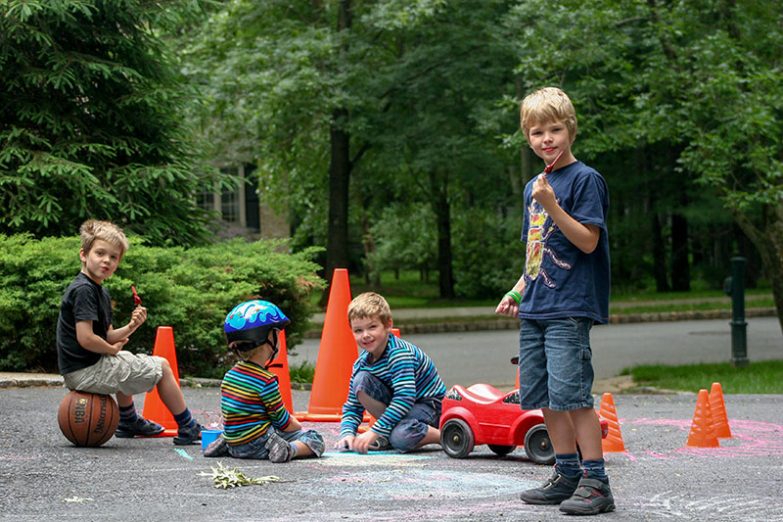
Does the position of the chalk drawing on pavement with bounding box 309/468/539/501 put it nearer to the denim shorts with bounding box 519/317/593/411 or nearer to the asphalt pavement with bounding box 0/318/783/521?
the asphalt pavement with bounding box 0/318/783/521

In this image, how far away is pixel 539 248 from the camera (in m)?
5.32

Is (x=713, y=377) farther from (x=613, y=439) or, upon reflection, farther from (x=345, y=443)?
(x=345, y=443)

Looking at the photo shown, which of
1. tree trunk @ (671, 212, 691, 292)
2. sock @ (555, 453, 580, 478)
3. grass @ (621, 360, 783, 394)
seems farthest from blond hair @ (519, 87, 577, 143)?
tree trunk @ (671, 212, 691, 292)

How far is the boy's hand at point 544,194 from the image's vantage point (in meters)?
5.01

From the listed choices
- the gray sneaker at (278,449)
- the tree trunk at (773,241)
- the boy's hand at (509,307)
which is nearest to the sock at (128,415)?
the gray sneaker at (278,449)

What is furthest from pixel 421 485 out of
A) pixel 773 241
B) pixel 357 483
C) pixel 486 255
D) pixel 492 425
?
pixel 486 255

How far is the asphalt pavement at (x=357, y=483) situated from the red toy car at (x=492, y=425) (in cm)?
11

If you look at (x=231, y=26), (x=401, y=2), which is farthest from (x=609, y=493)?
(x=231, y=26)

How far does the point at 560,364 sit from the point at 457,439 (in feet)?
6.91

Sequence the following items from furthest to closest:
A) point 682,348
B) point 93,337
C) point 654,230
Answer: point 654,230 < point 682,348 < point 93,337

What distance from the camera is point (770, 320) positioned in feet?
85.2

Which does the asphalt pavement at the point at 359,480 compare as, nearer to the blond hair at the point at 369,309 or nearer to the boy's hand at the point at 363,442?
the boy's hand at the point at 363,442

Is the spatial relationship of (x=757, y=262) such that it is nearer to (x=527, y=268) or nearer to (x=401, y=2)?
(x=401, y=2)

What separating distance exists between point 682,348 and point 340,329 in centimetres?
1170
